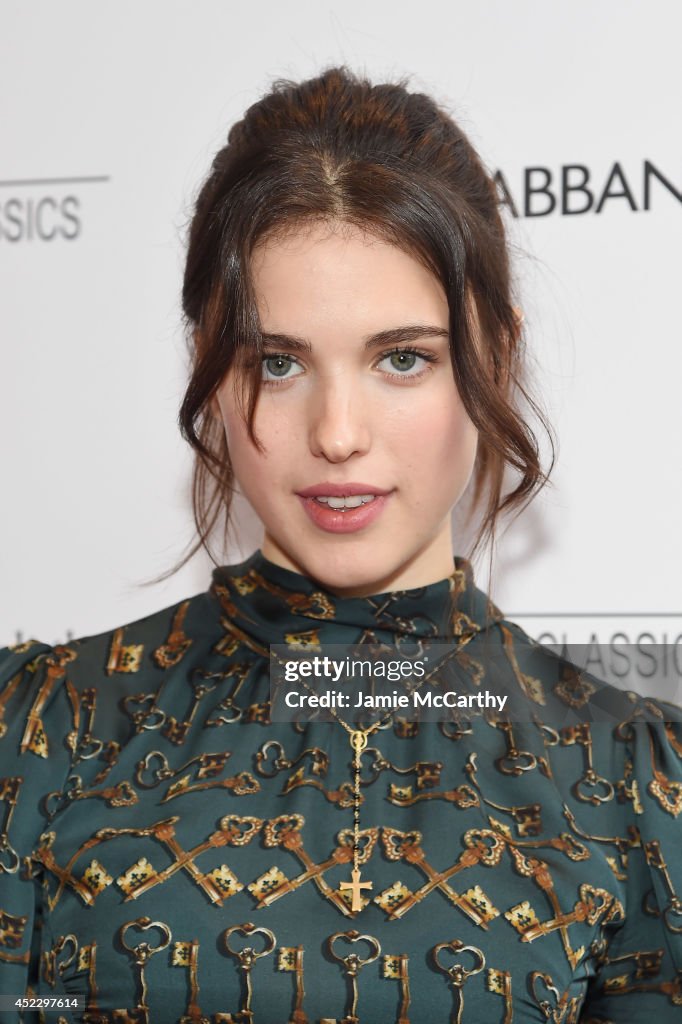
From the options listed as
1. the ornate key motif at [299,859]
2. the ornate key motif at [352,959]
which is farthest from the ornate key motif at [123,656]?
the ornate key motif at [352,959]

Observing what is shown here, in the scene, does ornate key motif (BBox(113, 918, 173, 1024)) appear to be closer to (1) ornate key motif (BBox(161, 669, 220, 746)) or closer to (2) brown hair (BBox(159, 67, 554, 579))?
(1) ornate key motif (BBox(161, 669, 220, 746))

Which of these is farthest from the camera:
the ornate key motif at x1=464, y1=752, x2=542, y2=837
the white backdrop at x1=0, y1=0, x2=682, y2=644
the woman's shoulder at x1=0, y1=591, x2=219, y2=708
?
the white backdrop at x1=0, y1=0, x2=682, y2=644

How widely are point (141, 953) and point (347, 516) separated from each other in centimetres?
40

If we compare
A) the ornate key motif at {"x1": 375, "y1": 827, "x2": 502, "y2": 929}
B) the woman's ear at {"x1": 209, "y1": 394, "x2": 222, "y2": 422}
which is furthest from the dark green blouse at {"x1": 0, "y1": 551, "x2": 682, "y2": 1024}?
the woman's ear at {"x1": 209, "y1": 394, "x2": 222, "y2": 422}

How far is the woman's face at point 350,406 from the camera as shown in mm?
1123

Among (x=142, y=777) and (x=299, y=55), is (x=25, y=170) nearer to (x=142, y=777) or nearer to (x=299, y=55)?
(x=299, y=55)

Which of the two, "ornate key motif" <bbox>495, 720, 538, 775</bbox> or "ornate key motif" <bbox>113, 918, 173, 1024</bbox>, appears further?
"ornate key motif" <bbox>495, 720, 538, 775</bbox>

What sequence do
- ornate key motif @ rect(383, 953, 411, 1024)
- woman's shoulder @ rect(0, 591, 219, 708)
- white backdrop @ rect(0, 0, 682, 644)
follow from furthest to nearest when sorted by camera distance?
white backdrop @ rect(0, 0, 682, 644)
woman's shoulder @ rect(0, 591, 219, 708)
ornate key motif @ rect(383, 953, 411, 1024)

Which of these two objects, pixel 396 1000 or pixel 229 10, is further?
pixel 229 10

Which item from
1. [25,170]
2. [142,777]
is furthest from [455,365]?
[25,170]

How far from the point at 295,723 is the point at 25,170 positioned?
0.80m

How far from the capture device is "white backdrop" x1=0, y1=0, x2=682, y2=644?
1433 millimetres

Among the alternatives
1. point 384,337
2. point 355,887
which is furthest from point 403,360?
point 355,887

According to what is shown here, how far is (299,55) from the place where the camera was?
1518mm
